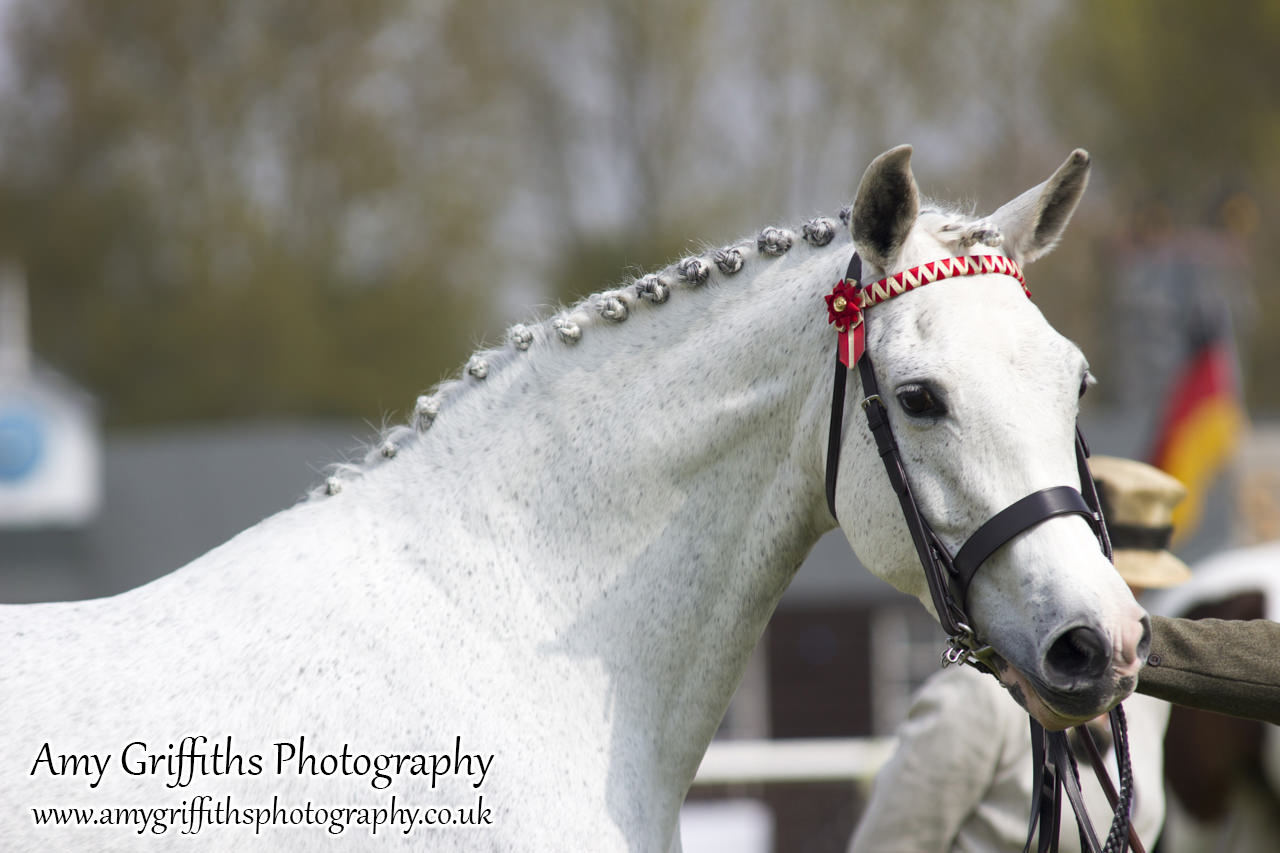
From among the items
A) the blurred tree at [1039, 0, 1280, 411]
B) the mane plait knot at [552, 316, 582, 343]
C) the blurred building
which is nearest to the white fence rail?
the mane plait knot at [552, 316, 582, 343]

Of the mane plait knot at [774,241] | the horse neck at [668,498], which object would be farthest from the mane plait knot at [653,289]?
the mane plait knot at [774,241]

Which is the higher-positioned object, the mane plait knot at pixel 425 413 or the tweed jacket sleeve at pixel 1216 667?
the mane plait knot at pixel 425 413

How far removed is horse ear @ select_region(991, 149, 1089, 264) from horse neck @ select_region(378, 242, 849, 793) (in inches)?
14.2

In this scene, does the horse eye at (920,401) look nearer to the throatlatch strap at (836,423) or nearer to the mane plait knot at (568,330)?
the throatlatch strap at (836,423)

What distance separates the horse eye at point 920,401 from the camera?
2.39 metres

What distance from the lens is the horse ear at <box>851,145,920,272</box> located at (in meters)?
2.45

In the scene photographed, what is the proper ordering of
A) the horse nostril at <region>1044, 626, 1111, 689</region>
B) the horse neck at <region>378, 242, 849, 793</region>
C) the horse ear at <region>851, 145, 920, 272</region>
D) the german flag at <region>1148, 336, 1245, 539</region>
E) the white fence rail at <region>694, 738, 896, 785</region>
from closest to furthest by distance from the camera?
the horse nostril at <region>1044, 626, 1111, 689</region> < the horse ear at <region>851, 145, 920, 272</region> < the horse neck at <region>378, 242, 849, 793</region> < the white fence rail at <region>694, 738, 896, 785</region> < the german flag at <region>1148, 336, 1245, 539</region>

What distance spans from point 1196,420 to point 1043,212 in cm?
955

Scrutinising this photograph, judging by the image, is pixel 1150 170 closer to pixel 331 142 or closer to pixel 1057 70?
pixel 1057 70

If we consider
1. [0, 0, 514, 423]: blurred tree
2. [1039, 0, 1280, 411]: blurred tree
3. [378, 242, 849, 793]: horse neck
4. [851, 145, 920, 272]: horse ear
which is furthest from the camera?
[1039, 0, 1280, 411]: blurred tree

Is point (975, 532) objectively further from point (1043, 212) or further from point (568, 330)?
point (568, 330)

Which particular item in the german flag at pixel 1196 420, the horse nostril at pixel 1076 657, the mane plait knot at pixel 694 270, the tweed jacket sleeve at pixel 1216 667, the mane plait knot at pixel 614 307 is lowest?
the horse nostril at pixel 1076 657

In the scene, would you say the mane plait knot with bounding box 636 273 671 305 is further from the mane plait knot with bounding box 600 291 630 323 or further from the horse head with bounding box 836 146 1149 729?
the horse head with bounding box 836 146 1149 729

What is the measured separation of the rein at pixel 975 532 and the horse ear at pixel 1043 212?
0.08 m
